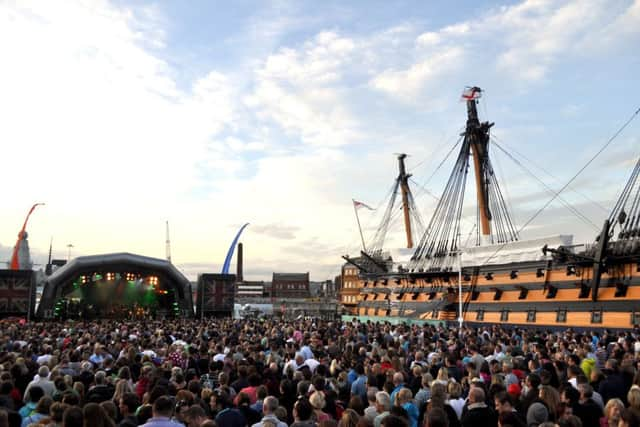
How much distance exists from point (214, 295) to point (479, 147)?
26.5m

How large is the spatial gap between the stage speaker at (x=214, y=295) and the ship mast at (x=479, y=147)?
23130mm

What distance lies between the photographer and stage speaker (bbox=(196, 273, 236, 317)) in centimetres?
4406

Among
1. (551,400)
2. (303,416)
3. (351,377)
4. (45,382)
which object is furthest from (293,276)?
(303,416)

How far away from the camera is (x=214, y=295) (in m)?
44.2

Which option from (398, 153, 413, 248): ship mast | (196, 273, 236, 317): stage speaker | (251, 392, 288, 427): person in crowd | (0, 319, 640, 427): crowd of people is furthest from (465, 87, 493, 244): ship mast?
(251, 392, 288, 427): person in crowd

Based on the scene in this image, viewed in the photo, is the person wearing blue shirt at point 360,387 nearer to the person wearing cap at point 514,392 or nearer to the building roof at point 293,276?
the person wearing cap at point 514,392

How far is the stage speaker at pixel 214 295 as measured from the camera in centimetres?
4406

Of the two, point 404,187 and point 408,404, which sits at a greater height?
point 404,187

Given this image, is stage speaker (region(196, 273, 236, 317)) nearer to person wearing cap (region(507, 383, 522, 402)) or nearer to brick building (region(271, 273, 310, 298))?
person wearing cap (region(507, 383, 522, 402))

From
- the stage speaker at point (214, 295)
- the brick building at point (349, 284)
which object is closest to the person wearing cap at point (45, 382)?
the stage speaker at point (214, 295)

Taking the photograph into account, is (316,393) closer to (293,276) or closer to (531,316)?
(531,316)

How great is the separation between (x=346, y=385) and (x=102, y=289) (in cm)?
4188

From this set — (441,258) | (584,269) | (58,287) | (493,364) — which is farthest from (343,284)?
(493,364)

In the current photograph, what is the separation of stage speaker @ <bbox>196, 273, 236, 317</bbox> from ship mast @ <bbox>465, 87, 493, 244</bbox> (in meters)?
23.1
